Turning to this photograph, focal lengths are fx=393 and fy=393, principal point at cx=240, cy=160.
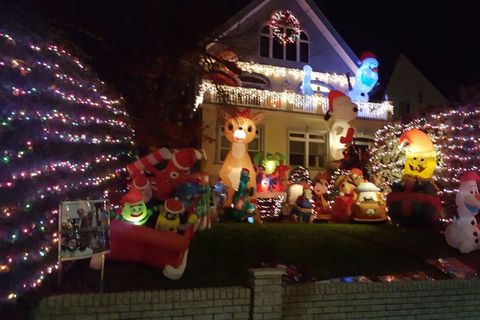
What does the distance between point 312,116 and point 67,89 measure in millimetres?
12409

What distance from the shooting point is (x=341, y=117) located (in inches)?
628

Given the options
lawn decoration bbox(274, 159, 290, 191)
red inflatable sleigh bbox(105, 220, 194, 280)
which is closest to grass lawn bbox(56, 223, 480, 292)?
red inflatable sleigh bbox(105, 220, 194, 280)

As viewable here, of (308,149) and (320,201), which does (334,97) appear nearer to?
(308,149)

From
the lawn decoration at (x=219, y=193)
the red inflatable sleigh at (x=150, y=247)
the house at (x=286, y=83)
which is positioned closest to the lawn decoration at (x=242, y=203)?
the lawn decoration at (x=219, y=193)

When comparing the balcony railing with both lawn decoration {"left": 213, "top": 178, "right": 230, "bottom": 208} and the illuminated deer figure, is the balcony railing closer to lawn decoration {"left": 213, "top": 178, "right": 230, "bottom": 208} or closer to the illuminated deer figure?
the illuminated deer figure

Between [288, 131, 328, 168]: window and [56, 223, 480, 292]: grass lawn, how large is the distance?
6.71 m

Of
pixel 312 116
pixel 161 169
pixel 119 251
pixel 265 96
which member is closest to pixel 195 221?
pixel 161 169

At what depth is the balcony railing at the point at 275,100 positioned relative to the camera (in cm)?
1534

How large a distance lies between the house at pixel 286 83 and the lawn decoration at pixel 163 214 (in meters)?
7.11

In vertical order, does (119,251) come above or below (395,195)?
below

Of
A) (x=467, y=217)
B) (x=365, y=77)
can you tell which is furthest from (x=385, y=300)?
(x=365, y=77)

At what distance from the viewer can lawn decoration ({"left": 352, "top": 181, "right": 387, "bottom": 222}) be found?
1182 centimetres

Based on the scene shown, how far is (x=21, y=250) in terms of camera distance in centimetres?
456

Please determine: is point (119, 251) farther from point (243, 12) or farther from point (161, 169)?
point (243, 12)
